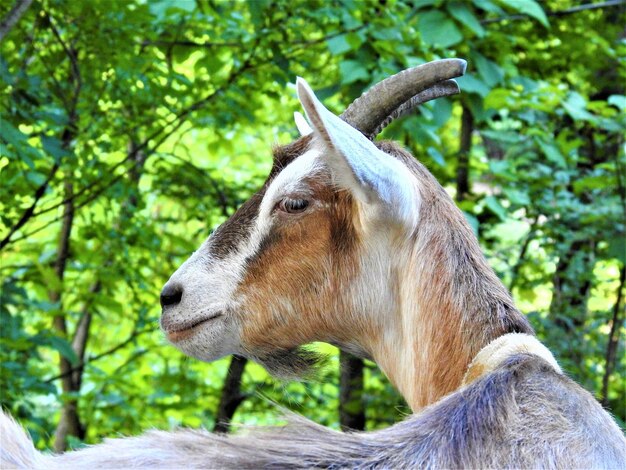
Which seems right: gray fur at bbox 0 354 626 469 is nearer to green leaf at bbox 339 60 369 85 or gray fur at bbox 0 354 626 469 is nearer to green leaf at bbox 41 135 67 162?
green leaf at bbox 41 135 67 162

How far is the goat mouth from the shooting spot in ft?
11.7

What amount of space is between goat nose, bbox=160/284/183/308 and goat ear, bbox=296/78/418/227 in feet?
2.67

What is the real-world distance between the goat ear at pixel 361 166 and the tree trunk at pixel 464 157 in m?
4.16

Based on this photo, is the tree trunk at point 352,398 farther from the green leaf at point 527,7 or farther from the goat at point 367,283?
the goat at point 367,283

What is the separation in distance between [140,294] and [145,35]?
2.18 meters

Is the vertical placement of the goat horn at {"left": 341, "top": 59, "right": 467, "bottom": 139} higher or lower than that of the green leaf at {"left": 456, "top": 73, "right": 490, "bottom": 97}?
higher

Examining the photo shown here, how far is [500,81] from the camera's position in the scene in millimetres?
6531

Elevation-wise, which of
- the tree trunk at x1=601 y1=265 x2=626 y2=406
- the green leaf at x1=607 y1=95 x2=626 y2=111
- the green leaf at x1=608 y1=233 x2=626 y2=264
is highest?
the green leaf at x1=607 y1=95 x2=626 y2=111

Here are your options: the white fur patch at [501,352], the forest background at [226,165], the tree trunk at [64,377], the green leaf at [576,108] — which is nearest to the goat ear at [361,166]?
the white fur patch at [501,352]

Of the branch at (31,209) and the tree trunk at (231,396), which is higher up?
the branch at (31,209)

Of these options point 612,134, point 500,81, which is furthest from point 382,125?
point 612,134

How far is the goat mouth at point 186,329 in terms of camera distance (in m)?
3.57

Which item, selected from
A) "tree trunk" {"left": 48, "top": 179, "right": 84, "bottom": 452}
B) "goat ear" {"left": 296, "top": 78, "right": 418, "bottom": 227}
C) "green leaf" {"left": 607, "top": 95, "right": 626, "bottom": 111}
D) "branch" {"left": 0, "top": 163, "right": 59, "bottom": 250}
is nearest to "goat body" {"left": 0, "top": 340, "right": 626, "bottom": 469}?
"goat ear" {"left": 296, "top": 78, "right": 418, "bottom": 227}

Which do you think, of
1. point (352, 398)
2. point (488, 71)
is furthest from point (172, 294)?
point (352, 398)
